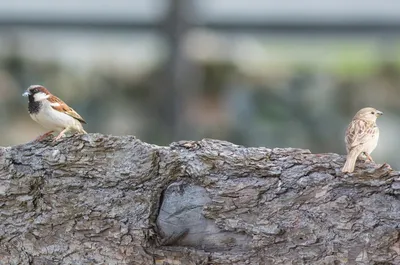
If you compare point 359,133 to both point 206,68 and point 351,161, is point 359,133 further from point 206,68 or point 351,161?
point 206,68

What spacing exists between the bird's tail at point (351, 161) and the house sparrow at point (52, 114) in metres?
1.22

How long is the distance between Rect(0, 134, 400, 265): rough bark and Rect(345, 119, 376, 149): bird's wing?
215 millimetres

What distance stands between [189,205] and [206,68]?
6.60m

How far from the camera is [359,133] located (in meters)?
3.30

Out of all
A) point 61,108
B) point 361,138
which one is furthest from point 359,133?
point 61,108

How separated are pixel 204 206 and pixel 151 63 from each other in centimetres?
701

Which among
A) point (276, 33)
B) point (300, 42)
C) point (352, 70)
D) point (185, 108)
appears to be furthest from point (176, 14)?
point (300, 42)

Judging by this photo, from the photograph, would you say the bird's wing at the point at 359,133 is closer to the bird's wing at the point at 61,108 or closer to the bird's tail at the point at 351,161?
the bird's tail at the point at 351,161

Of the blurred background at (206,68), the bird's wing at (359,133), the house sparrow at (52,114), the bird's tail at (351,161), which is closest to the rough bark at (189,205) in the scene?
the bird's tail at (351,161)

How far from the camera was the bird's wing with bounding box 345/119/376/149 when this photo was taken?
323 centimetres

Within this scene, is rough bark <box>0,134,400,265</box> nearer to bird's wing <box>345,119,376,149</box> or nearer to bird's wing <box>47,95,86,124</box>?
bird's wing <box>345,119,376,149</box>

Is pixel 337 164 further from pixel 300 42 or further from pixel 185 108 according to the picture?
pixel 300 42

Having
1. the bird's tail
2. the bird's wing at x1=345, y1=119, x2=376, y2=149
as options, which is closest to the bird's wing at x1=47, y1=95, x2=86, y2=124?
the bird's wing at x1=345, y1=119, x2=376, y2=149

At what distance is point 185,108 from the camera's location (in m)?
8.75
